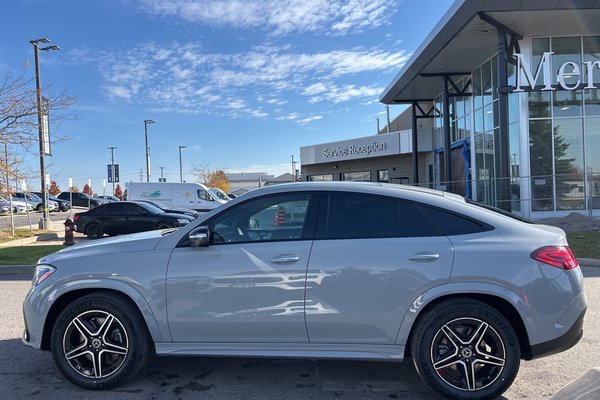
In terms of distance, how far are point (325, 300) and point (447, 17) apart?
1482 centimetres

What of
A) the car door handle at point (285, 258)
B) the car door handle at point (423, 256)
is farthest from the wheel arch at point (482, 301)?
the car door handle at point (285, 258)

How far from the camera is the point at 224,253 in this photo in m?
3.77

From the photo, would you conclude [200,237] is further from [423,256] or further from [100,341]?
[423,256]

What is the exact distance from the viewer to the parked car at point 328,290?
348cm

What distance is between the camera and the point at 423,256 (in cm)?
354

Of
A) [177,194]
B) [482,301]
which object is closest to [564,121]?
[482,301]

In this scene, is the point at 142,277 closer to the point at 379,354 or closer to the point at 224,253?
the point at 224,253

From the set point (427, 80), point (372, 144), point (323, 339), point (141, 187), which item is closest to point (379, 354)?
point (323, 339)

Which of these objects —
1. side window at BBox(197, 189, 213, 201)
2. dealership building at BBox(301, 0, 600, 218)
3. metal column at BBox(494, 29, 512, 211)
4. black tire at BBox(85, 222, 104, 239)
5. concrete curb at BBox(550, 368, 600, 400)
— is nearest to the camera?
concrete curb at BBox(550, 368, 600, 400)

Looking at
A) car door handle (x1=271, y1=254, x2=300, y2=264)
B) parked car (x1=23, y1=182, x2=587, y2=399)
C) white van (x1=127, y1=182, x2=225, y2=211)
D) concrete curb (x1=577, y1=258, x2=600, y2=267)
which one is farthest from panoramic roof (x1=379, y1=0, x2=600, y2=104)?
white van (x1=127, y1=182, x2=225, y2=211)

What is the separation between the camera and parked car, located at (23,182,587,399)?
137 inches

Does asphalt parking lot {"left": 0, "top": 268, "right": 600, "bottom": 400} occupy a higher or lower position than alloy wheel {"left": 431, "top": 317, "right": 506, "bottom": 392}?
lower

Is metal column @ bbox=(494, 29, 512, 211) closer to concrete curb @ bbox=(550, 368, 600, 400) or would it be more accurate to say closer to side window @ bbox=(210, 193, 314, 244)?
side window @ bbox=(210, 193, 314, 244)

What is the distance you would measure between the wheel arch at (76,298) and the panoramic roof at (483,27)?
1386cm
